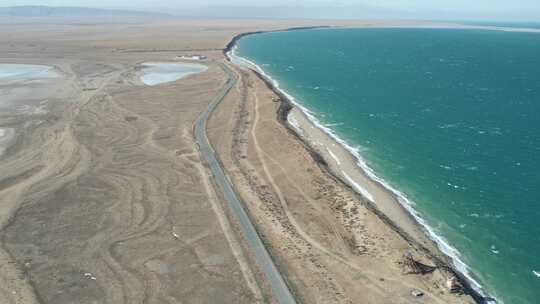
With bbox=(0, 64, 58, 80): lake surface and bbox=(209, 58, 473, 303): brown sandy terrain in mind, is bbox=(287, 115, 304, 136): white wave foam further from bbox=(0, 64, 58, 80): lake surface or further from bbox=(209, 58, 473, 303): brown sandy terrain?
bbox=(0, 64, 58, 80): lake surface

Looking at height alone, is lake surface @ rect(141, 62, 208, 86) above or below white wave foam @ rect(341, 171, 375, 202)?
below

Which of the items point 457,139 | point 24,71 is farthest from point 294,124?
point 24,71

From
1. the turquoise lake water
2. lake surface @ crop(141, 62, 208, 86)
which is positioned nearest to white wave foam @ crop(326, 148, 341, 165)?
the turquoise lake water

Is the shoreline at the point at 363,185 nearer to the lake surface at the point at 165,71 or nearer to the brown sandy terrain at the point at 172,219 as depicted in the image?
the brown sandy terrain at the point at 172,219

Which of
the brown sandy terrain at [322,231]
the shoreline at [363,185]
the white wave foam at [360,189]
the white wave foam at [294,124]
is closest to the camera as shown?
the brown sandy terrain at [322,231]

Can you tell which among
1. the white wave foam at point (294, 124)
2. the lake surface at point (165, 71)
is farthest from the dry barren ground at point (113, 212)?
the lake surface at point (165, 71)

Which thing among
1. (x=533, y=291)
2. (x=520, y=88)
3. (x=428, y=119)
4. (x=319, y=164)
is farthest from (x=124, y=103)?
(x=520, y=88)

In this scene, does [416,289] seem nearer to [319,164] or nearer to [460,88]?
[319,164]
